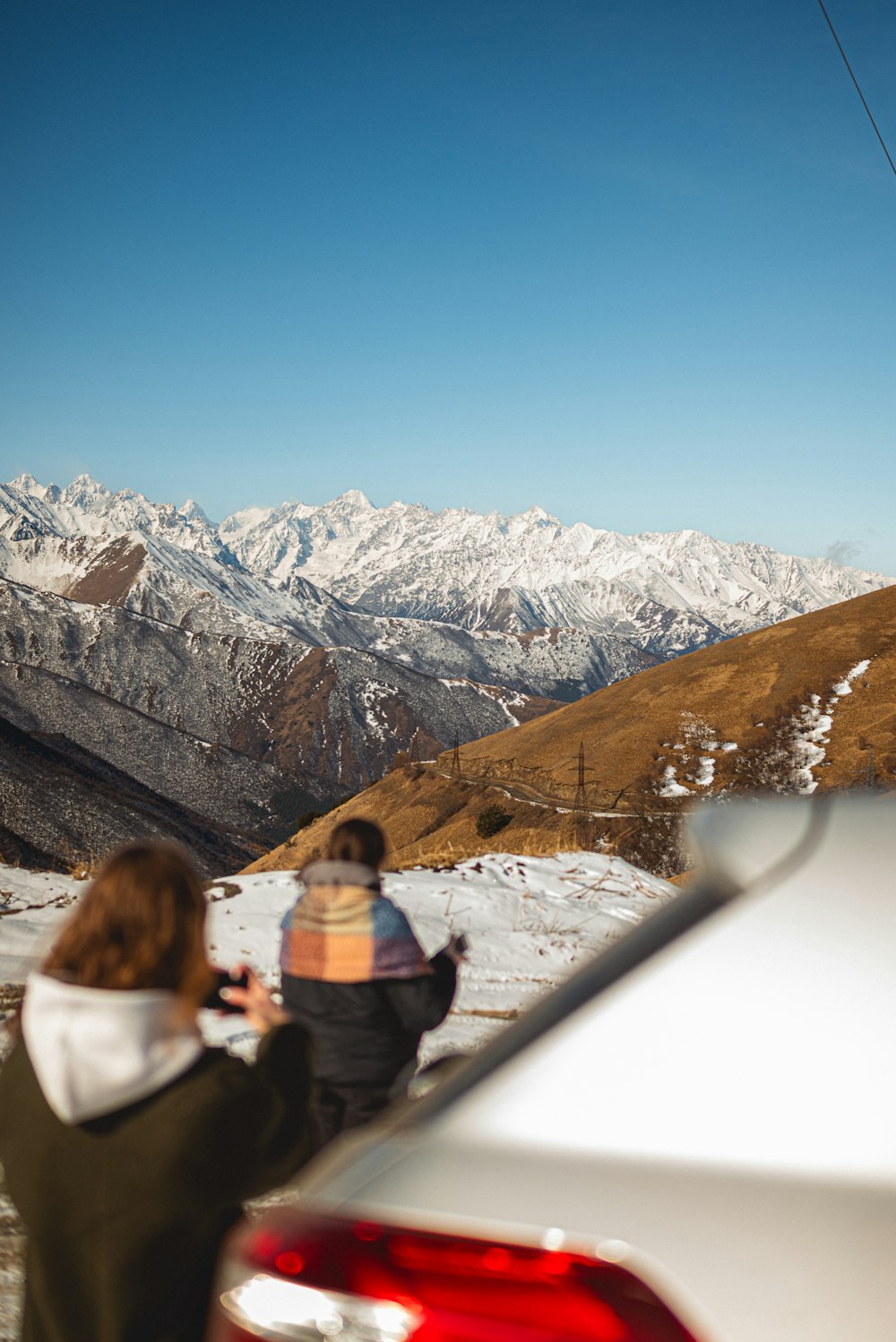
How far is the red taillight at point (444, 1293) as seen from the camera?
1299 millimetres

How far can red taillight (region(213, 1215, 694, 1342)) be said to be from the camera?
1299 mm

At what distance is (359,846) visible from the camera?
398 centimetres

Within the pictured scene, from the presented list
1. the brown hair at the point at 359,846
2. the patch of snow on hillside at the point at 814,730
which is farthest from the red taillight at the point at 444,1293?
the patch of snow on hillside at the point at 814,730

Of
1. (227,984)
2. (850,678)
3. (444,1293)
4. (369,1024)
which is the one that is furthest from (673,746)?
(444,1293)

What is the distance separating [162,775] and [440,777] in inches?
3597

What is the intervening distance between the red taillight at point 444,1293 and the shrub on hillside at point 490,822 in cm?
A: 4829

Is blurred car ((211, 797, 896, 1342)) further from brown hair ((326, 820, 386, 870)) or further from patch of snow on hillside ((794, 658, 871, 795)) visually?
patch of snow on hillside ((794, 658, 871, 795))

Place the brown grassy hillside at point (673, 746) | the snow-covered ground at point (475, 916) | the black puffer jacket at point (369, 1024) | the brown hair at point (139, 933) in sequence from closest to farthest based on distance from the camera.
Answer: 1. the brown hair at point (139, 933)
2. the black puffer jacket at point (369, 1024)
3. the snow-covered ground at point (475, 916)
4. the brown grassy hillside at point (673, 746)

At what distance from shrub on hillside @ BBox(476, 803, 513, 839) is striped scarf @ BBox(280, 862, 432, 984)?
4589 cm

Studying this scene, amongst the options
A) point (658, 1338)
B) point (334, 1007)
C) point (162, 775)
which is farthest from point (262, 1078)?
point (162, 775)

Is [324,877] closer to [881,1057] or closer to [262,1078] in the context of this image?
[262,1078]

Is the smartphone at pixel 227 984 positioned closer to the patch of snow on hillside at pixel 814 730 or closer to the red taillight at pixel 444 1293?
the red taillight at pixel 444 1293

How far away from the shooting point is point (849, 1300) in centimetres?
131

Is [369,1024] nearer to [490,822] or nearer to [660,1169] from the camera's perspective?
[660,1169]
